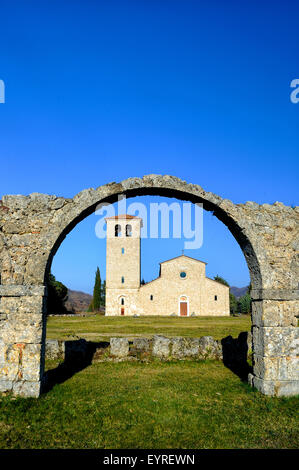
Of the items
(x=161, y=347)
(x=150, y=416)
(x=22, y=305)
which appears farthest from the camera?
(x=161, y=347)

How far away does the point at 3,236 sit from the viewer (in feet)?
23.0

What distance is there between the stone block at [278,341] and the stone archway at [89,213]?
2 centimetres

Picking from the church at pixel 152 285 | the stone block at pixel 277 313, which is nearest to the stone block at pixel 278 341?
the stone block at pixel 277 313

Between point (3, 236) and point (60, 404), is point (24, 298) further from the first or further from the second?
point (60, 404)

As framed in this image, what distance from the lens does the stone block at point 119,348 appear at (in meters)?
10.5

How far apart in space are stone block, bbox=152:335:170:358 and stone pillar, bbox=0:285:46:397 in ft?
15.5

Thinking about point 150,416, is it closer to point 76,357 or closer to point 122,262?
point 76,357

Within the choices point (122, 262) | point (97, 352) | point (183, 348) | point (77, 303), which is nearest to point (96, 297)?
point (122, 262)

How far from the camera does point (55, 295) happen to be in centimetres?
4147

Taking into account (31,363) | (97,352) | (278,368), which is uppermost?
(31,363)

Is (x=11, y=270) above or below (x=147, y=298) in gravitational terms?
above

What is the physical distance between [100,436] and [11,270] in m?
3.70

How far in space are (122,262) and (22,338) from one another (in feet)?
127
